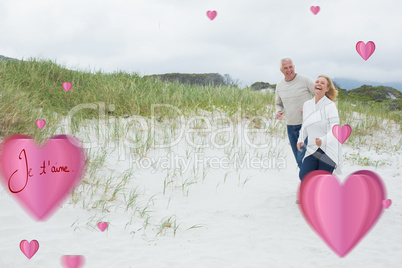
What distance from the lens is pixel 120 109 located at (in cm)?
747

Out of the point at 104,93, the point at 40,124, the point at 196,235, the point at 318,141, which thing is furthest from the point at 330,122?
the point at 104,93

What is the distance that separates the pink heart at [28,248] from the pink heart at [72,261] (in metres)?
0.23

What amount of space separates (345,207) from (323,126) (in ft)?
4.02

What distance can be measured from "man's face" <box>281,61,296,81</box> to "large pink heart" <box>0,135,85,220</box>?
278 centimetres

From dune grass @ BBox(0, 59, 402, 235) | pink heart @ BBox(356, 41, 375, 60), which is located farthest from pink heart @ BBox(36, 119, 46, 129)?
pink heart @ BBox(356, 41, 375, 60)

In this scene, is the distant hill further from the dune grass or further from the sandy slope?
the sandy slope

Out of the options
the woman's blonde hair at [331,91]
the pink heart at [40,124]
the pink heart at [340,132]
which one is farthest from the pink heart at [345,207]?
the pink heart at [40,124]

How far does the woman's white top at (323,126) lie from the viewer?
3.90 m

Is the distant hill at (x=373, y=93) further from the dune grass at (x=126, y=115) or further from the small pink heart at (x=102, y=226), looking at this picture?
the small pink heart at (x=102, y=226)

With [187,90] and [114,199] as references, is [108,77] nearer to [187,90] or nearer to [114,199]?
[187,90]

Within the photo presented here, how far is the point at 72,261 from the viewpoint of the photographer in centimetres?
286

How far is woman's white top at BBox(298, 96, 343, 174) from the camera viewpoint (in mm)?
3904

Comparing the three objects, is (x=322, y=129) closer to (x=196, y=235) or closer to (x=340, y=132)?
(x=340, y=132)

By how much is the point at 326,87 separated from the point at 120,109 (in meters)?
4.60
